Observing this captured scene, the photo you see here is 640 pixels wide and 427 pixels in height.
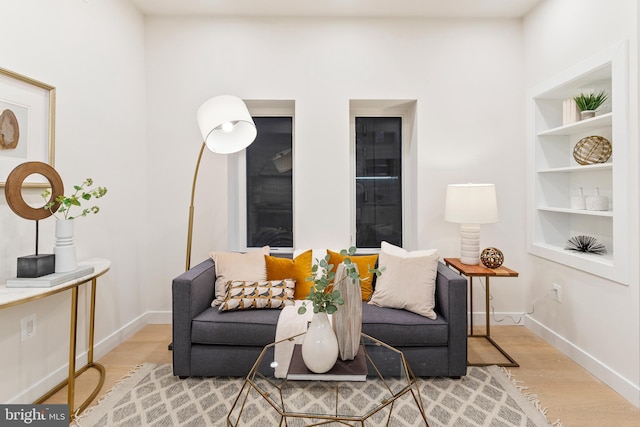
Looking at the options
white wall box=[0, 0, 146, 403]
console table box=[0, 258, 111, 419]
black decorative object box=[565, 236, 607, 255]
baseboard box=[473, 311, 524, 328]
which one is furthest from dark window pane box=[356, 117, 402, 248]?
console table box=[0, 258, 111, 419]

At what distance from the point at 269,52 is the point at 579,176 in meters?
2.79

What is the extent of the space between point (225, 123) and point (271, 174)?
43.2 inches

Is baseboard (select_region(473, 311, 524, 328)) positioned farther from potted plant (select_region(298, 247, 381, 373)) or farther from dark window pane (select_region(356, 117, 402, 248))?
potted plant (select_region(298, 247, 381, 373))

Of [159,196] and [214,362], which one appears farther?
[159,196]

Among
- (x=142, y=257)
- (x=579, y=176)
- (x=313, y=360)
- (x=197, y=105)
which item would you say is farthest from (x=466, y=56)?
(x=142, y=257)

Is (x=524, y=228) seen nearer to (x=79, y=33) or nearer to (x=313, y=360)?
(x=313, y=360)

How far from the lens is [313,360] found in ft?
4.85

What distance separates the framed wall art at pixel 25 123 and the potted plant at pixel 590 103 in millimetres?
3491

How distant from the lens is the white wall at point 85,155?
186 centimetres

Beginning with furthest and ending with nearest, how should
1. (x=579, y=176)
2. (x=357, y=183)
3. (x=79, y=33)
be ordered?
(x=357, y=183)
(x=579, y=176)
(x=79, y=33)

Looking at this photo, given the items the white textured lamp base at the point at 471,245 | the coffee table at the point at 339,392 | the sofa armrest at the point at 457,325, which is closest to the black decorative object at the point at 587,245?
the white textured lamp base at the point at 471,245

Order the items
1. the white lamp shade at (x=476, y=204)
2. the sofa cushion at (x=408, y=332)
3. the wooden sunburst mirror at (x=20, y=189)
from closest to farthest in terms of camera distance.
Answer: the wooden sunburst mirror at (x=20, y=189), the sofa cushion at (x=408, y=332), the white lamp shade at (x=476, y=204)

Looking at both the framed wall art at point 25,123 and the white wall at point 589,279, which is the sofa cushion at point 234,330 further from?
the white wall at point 589,279

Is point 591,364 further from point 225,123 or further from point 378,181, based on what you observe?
point 225,123
